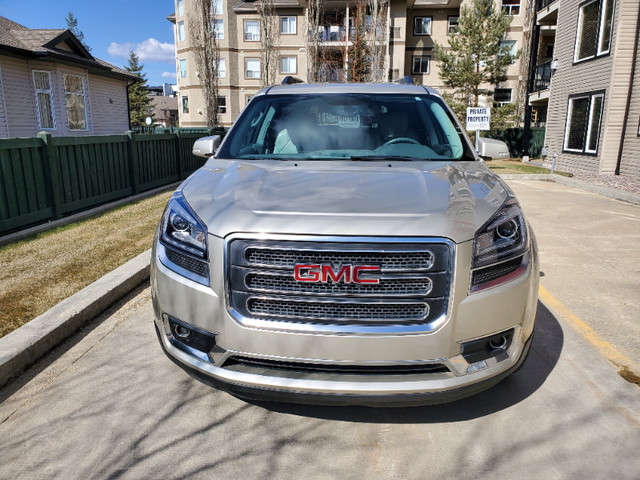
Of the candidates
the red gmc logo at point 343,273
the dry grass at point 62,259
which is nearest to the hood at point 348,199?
the red gmc logo at point 343,273

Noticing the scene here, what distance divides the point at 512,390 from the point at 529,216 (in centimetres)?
663

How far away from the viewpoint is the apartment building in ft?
49.9

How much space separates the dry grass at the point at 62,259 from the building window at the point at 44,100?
12671 millimetres

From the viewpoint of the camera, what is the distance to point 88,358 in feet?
11.4

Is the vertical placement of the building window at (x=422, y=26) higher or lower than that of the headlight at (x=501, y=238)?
higher

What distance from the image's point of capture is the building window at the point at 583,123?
16656 millimetres

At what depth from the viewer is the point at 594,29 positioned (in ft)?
55.9

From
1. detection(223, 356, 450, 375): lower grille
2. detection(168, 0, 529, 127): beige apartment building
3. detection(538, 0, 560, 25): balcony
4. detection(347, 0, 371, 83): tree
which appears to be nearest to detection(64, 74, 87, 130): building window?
detection(347, 0, 371, 83): tree

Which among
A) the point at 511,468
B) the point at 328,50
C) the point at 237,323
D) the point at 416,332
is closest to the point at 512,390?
the point at 511,468

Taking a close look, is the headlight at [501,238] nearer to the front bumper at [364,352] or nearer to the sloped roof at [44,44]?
the front bumper at [364,352]

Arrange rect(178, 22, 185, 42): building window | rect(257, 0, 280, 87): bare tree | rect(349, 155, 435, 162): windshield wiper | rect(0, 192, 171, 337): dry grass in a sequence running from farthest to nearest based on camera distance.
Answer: rect(178, 22, 185, 42): building window < rect(257, 0, 280, 87): bare tree < rect(0, 192, 171, 337): dry grass < rect(349, 155, 435, 162): windshield wiper

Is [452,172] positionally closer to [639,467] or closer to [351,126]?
[351,126]

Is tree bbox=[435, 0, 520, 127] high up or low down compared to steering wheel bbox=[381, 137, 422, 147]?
up

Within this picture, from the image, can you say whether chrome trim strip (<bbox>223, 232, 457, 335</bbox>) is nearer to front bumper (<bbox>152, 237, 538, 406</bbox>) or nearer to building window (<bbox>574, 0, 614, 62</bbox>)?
front bumper (<bbox>152, 237, 538, 406</bbox>)
